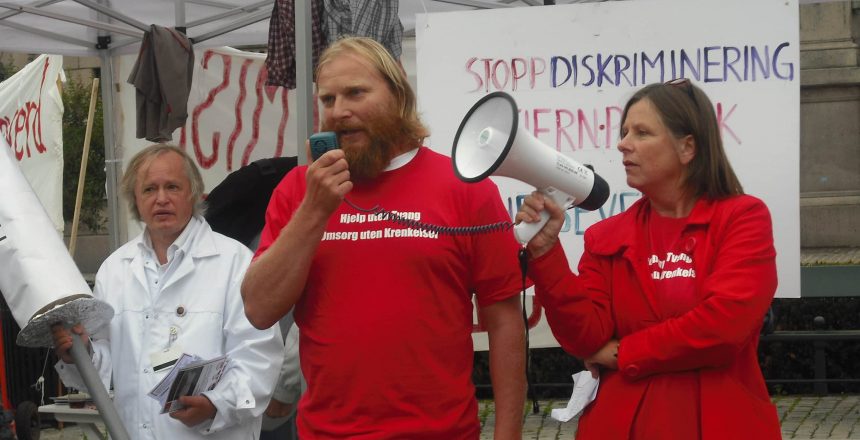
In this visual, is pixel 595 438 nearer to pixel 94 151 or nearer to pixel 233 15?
pixel 233 15

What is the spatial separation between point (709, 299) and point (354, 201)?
843 mm

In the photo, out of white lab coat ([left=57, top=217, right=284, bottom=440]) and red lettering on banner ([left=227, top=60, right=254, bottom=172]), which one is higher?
red lettering on banner ([left=227, top=60, right=254, bottom=172])

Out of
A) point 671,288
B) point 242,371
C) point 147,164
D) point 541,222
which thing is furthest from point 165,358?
point 671,288

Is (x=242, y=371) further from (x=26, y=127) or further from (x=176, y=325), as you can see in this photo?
(x=26, y=127)

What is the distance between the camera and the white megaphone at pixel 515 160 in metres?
2.43

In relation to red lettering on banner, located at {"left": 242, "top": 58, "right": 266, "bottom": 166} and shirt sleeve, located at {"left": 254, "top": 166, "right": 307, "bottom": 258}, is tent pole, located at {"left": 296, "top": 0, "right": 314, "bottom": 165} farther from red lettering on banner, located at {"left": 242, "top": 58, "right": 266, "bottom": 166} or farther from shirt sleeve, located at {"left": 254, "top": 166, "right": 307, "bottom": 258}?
red lettering on banner, located at {"left": 242, "top": 58, "right": 266, "bottom": 166}

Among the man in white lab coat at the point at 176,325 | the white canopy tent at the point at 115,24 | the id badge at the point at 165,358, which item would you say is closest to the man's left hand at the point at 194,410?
the man in white lab coat at the point at 176,325

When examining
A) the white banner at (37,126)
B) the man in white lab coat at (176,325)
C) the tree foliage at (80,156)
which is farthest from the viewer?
the tree foliage at (80,156)

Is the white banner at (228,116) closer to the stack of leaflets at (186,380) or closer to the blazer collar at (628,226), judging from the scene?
the stack of leaflets at (186,380)

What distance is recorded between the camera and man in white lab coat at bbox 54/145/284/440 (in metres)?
3.40

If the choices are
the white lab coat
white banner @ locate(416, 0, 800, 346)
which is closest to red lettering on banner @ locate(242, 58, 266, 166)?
white banner @ locate(416, 0, 800, 346)

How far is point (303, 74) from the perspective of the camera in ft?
12.9

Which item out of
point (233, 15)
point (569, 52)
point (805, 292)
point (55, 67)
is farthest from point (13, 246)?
point (805, 292)

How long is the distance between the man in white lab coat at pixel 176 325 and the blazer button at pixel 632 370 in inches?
48.5
